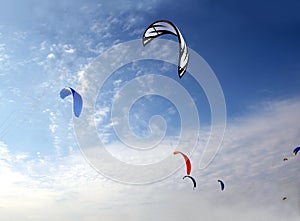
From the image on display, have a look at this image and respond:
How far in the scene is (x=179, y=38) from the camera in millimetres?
21375

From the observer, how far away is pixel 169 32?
75.2 ft

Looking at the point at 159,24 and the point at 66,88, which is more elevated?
the point at 159,24

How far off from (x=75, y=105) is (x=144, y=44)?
7976mm

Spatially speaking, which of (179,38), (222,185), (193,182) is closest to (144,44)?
(179,38)

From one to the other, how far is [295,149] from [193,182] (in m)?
15.6

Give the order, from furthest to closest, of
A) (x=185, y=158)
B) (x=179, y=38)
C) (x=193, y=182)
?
(x=193, y=182)
(x=185, y=158)
(x=179, y=38)

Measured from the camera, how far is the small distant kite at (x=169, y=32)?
21719 millimetres

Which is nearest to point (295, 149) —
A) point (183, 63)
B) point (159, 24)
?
point (183, 63)

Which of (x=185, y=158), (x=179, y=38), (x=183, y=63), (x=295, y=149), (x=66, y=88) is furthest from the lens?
(x=295, y=149)

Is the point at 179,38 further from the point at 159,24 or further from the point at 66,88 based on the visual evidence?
the point at 66,88

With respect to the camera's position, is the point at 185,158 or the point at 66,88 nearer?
the point at 66,88

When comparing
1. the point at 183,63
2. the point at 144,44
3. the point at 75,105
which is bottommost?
the point at 75,105

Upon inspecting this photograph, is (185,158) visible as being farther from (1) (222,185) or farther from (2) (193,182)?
(1) (222,185)

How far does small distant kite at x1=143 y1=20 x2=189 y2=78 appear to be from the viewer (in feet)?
71.3
